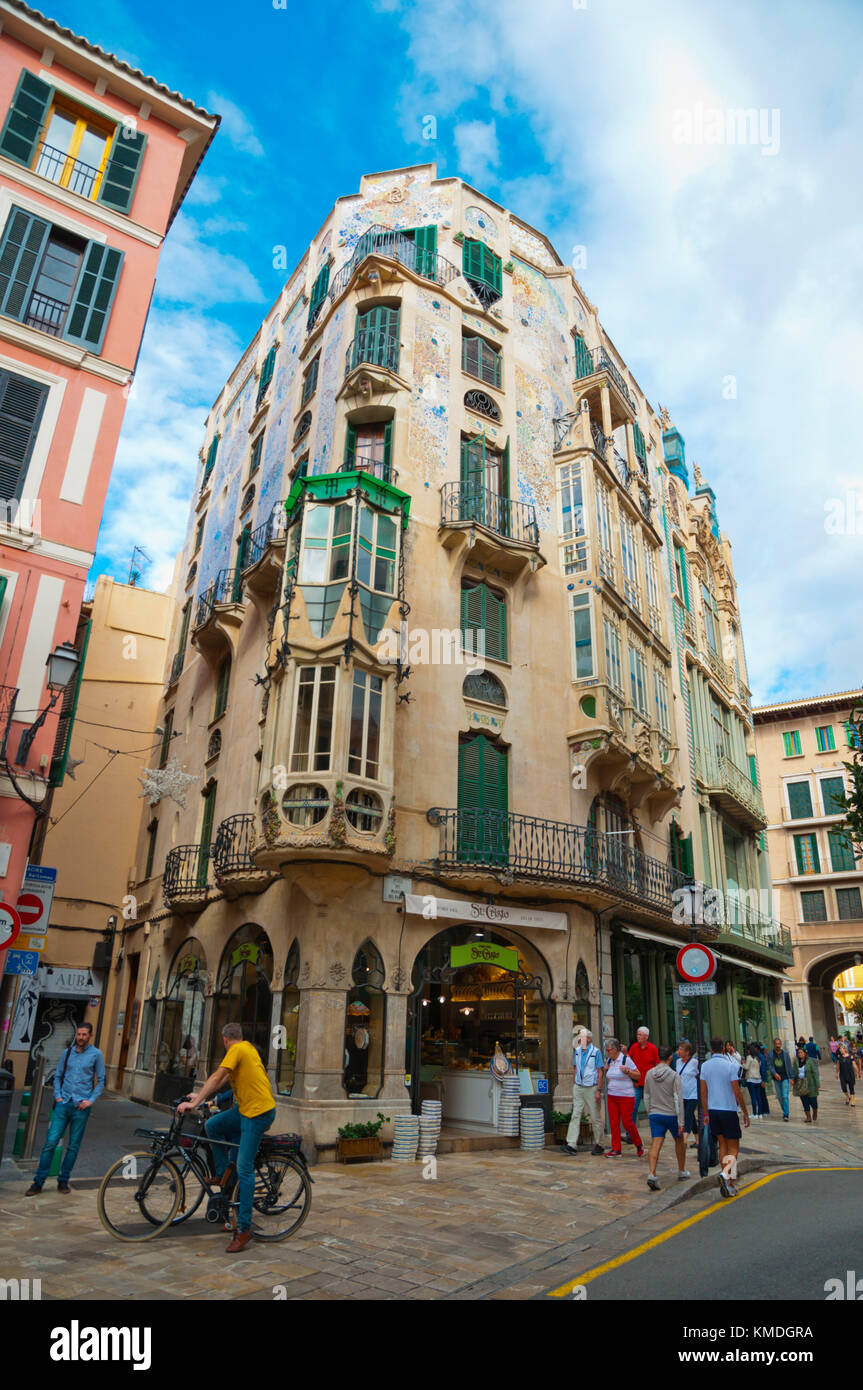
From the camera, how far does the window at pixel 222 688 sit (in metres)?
22.6

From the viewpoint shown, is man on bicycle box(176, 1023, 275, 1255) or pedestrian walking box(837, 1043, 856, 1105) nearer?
man on bicycle box(176, 1023, 275, 1255)

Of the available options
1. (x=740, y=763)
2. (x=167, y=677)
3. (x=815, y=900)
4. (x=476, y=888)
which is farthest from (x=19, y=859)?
(x=815, y=900)

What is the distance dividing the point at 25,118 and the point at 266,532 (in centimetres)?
929

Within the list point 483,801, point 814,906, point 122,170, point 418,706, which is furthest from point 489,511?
point 814,906

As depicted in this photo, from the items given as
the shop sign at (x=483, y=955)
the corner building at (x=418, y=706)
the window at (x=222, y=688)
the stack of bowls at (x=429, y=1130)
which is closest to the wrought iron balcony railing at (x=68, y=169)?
the corner building at (x=418, y=706)

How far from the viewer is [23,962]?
11766mm

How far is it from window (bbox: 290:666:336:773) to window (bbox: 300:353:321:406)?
10234mm

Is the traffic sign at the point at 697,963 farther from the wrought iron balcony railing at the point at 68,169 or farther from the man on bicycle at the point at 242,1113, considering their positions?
the wrought iron balcony railing at the point at 68,169

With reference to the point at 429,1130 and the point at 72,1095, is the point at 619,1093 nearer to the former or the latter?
the point at 429,1130

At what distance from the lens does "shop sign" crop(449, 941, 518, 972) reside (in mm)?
16422

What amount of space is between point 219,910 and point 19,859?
6542 mm

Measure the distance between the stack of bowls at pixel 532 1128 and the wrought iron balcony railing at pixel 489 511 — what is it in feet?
38.3

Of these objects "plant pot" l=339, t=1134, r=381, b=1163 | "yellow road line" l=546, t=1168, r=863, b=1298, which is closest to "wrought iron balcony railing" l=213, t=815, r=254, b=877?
"plant pot" l=339, t=1134, r=381, b=1163

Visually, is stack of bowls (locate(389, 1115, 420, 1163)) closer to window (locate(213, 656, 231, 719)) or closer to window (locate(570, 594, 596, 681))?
window (locate(570, 594, 596, 681))
